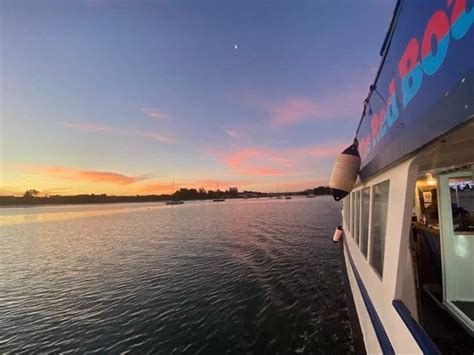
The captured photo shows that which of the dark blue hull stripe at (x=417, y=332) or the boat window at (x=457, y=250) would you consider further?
the boat window at (x=457, y=250)

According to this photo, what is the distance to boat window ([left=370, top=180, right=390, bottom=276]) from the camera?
3.80 m

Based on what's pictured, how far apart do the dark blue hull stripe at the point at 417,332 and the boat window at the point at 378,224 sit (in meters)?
1.04

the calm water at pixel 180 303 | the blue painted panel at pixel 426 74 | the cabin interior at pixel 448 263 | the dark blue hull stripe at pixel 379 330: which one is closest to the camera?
the blue painted panel at pixel 426 74

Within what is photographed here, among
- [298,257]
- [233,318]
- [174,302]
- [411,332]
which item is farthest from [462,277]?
[298,257]

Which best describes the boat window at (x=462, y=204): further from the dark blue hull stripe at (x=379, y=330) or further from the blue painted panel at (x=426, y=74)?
the blue painted panel at (x=426, y=74)

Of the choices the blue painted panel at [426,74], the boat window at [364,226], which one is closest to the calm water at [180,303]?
the boat window at [364,226]

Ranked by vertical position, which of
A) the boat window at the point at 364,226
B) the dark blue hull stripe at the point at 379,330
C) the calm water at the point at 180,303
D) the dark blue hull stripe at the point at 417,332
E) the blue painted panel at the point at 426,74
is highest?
the blue painted panel at the point at 426,74

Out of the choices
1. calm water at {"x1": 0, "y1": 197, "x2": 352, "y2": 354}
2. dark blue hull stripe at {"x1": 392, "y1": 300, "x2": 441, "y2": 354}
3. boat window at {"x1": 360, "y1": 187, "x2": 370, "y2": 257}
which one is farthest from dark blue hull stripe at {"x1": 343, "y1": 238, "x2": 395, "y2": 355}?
calm water at {"x1": 0, "y1": 197, "x2": 352, "y2": 354}

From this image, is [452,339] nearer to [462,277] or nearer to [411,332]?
[462,277]


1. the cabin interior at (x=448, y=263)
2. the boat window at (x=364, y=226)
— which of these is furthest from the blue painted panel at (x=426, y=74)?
the boat window at (x=364, y=226)

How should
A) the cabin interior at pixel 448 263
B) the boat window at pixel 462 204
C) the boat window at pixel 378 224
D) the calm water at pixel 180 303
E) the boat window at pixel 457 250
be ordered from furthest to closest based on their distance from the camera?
the calm water at pixel 180 303
the boat window at pixel 462 204
the boat window at pixel 457 250
the cabin interior at pixel 448 263
the boat window at pixel 378 224

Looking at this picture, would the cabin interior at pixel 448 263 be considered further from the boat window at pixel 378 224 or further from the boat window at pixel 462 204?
the boat window at pixel 378 224

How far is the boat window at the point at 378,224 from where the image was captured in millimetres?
3805

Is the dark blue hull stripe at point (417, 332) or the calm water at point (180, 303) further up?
the dark blue hull stripe at point (417, 332)
